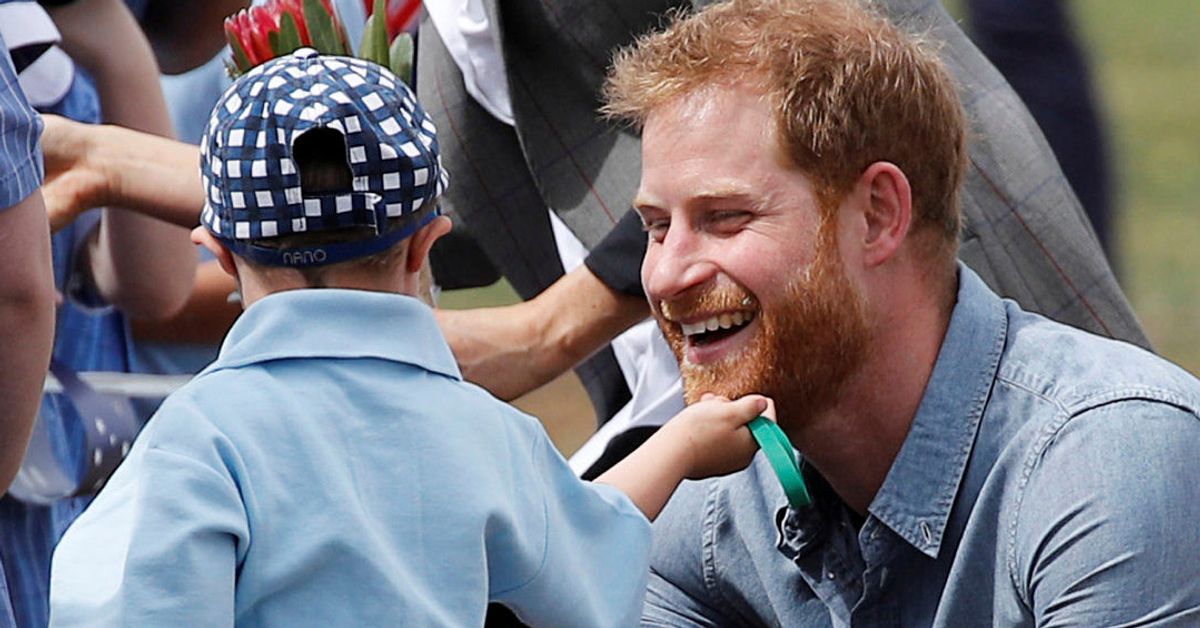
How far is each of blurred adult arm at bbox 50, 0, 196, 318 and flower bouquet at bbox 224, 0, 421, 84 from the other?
0.98 meters

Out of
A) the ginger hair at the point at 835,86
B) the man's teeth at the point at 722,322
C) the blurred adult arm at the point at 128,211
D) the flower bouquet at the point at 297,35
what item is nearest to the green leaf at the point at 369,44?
the flower bouquet at the point at 297,35

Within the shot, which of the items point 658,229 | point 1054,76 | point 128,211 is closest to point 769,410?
point 658,229

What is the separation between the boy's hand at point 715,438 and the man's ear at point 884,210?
0.26 meters

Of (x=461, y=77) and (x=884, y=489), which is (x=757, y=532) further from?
(x=461, y=77)

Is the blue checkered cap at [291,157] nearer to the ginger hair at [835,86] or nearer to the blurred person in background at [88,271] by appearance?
the ginger hair at [835,86]

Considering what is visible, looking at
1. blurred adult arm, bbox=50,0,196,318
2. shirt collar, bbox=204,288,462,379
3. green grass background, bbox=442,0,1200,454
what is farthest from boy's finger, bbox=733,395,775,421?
green grass background, bbox=442,0,1200,454

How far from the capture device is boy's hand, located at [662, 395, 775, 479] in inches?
88.4

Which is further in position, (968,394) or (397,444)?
(968,394)

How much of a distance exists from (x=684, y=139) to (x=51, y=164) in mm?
1269

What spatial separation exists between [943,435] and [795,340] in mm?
203

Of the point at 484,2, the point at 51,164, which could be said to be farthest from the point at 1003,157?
the point at 51,164

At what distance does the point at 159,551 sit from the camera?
1.87 meters

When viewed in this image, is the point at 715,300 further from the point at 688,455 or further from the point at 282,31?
the point at 282,31

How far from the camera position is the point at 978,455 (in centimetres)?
232
